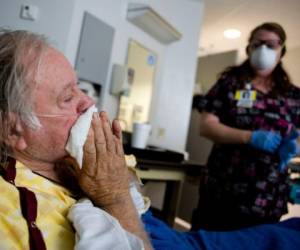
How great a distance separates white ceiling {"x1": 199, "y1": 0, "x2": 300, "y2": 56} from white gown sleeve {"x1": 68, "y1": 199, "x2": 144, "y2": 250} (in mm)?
2679

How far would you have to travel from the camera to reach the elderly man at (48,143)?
1.91ft

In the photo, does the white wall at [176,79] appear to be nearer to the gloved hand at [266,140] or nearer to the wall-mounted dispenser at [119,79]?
the wall-mounted dispenser at [119,79]

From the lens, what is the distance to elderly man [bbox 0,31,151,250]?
1.91ft

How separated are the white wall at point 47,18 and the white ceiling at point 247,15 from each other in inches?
61.4

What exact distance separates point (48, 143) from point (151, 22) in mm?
1728

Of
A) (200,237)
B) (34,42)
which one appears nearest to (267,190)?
(200,237)

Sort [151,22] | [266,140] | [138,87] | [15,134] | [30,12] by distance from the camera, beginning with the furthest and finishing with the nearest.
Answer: [138,87], [151,22], [30,12], [266,140], [15,134]

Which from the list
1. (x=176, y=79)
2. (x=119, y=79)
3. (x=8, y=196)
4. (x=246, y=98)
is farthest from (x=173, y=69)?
(x=8, y=196)

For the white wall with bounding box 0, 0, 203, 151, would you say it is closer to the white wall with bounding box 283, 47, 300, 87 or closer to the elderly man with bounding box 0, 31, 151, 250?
the elderly man with bounding box 0, 31, 151, 250

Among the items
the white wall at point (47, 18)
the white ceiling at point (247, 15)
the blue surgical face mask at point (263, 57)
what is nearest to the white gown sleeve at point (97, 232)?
the blue surgical face mask at point (263, 57)

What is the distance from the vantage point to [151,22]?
2172 millimetres

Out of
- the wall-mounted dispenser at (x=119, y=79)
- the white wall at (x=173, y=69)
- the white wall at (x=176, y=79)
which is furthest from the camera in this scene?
the white wall at (x=176, y=79)

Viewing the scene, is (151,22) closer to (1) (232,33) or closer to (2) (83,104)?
(2) (83,104)

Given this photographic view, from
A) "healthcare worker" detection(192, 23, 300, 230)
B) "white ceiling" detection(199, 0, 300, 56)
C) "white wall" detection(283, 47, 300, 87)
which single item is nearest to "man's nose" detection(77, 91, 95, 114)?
"healthcare worker" detection(192, 23, 300, 230)
